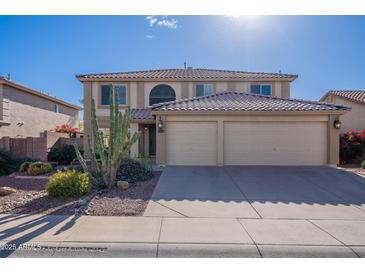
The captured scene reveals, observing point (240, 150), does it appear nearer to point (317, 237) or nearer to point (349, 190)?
point (349, 190)

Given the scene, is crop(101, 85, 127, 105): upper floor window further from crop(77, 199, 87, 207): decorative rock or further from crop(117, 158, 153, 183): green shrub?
crop(77, 199, 87, 207): decorative rock

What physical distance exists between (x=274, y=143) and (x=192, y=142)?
14.1 feet

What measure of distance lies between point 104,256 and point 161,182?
4.58 metres

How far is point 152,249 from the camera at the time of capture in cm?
369

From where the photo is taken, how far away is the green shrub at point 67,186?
20.9 feet

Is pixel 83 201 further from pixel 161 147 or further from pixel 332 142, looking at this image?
pixel 332 142

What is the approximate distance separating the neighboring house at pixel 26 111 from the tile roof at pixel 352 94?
2710 cm

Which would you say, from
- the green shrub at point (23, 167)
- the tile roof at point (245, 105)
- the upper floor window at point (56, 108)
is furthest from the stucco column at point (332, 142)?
the upper floor window at point (56, 108)

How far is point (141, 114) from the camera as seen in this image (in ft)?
50.7

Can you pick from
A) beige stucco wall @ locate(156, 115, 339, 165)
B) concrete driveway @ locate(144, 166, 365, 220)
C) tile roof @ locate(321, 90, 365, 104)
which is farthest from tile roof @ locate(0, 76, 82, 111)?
tile roof @ locate(321, 90, 365, 104)

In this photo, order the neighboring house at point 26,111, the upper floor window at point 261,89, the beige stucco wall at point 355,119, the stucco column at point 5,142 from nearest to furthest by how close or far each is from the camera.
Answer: the stucco column at point 5,142, the neighboring house at point 26,111, the upper floor window at point 261,89, the beige stucco wall at point 355,119

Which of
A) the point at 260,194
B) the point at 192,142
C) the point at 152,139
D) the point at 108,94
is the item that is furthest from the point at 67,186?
the point at 108,94

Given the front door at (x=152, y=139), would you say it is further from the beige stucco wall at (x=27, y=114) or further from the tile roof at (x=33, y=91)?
the tile roof at (x=33, y=91)

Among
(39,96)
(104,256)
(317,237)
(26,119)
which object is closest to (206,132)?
(317,237)
